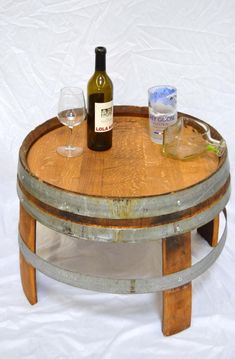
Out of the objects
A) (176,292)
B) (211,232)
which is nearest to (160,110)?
(211,232)

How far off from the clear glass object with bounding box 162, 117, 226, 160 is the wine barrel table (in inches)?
1.1

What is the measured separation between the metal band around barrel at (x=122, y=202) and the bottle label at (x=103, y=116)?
29 cm

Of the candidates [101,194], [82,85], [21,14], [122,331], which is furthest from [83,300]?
[21,14]

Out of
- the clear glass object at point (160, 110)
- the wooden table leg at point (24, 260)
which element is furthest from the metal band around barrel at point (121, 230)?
the clear glass object at point (160, 110)

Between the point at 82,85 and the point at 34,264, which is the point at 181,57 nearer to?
the point at 82,85

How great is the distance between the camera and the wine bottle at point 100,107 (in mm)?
2217

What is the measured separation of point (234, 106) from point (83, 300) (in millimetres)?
1350

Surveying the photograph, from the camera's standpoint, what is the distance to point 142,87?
3.23m

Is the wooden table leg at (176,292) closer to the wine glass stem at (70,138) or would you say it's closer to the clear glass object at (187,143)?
the clear glass object at (187,143)

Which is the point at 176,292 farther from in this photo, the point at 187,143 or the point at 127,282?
the point at 187,143

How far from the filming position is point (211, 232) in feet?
8.75

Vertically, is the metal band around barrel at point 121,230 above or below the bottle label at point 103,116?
below

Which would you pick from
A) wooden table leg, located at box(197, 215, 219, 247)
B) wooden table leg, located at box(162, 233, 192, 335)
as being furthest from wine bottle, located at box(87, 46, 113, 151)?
wooden table leg, located at box(197, 215, 219, 247)

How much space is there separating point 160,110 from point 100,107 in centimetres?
31
